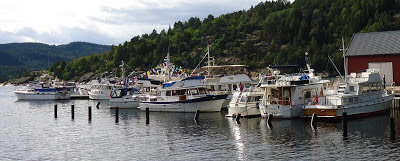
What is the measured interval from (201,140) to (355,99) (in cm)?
1706

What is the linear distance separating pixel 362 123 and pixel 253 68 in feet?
390

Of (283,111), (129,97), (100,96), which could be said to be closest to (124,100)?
(129,97)

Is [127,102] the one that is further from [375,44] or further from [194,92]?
[375,44]

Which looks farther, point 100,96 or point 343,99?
point 100,96

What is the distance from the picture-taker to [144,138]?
39.8 metres

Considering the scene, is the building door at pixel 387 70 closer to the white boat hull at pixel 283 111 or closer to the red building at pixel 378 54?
the red building at pixel 378 54

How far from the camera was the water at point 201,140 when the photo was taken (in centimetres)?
3148

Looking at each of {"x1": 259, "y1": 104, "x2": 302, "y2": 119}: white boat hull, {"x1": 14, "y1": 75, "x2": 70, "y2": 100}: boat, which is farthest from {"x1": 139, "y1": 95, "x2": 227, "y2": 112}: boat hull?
{"x1": 14, "y1": 75, "x2": 70, "y2": 100}: boat

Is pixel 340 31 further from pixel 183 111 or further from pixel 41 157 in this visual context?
pixel 41 157

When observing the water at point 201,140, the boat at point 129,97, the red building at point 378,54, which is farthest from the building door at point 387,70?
the boat at point 129,97

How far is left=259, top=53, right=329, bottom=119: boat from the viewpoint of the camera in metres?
45.1

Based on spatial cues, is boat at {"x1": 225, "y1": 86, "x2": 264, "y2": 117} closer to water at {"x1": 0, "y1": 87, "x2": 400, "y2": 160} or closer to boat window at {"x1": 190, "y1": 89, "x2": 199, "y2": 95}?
water at {"x1": 0, "y1": 87, "x2": 400, "y2": 160}

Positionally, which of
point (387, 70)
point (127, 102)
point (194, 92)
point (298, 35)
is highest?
point (298, 35)

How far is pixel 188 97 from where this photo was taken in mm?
57062
